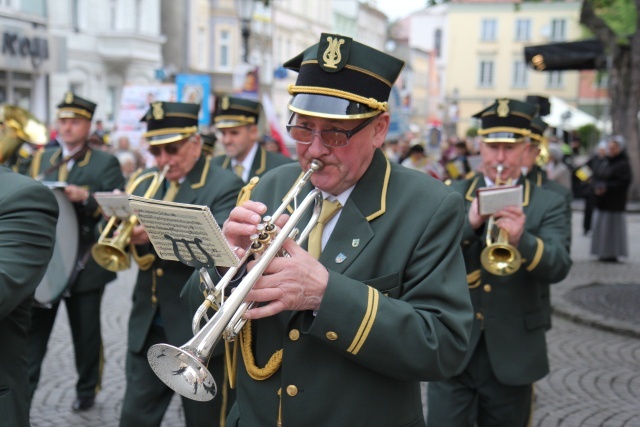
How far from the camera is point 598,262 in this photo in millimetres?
13352

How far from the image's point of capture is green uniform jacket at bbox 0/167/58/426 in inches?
106

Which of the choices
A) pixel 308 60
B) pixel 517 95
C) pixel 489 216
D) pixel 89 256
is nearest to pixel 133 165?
pixel 89 256

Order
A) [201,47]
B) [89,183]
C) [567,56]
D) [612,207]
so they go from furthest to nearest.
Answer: [201,47]
[567,56]
[612,207]
[89,183]

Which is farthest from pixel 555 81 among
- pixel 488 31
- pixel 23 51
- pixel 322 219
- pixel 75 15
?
pixel 322 219

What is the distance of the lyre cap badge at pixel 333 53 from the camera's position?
105 inches

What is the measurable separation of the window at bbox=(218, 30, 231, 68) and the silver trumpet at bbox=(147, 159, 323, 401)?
42.5 m

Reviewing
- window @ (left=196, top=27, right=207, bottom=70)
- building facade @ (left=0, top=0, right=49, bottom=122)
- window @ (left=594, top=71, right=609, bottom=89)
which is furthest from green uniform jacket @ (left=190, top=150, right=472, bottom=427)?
window @ (left=196, top=27, right=207, bottom=70)

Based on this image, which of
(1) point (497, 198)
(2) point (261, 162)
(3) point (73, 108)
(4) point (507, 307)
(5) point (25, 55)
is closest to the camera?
(1) point (497, 198)

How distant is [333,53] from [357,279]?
74 centimetres

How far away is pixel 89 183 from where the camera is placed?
643 centimetres

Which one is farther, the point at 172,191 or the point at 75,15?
the point at 75,15

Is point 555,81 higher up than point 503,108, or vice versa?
point 555,81

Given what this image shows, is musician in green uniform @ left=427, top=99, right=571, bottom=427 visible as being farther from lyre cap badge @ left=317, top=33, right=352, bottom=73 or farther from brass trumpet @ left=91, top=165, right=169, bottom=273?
brass trumpet @ left=91, top=165, right=169, bottom=273

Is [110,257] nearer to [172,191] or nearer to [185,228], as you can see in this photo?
[172,191]
